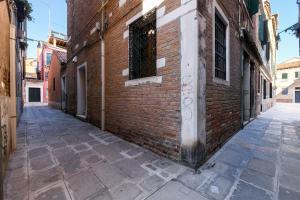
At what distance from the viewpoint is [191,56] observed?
2877 millimetres

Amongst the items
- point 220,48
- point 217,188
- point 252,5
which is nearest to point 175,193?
point 217,188

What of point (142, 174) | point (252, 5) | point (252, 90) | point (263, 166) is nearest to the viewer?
point (142, 174)

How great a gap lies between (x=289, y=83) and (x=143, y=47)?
38280mm

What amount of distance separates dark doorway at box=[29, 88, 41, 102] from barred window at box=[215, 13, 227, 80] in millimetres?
29196

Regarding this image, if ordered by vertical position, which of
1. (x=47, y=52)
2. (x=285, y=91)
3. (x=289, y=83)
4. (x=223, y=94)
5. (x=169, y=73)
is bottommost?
(x=223, y=94)

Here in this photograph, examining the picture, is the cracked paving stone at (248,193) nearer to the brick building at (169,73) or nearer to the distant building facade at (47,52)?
the brick building at (169,73)

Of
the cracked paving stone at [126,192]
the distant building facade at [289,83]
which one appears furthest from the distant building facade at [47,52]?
the distant building facade at [289,83]

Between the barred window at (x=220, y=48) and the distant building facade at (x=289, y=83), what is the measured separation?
114ft

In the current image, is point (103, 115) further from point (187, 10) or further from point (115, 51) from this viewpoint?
point (187, 10)

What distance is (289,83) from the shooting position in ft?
104

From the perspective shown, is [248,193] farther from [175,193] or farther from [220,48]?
[220,48]

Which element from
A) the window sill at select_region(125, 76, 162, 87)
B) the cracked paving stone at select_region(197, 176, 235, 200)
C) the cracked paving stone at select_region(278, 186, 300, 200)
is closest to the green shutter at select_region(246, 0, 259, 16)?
the window sill at select_region(125, 76, 162, 87)

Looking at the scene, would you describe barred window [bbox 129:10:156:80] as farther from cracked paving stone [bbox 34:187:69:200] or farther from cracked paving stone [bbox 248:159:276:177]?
cracked paving stone [bbox 34:187:69:200]

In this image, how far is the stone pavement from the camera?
7.23 feet
